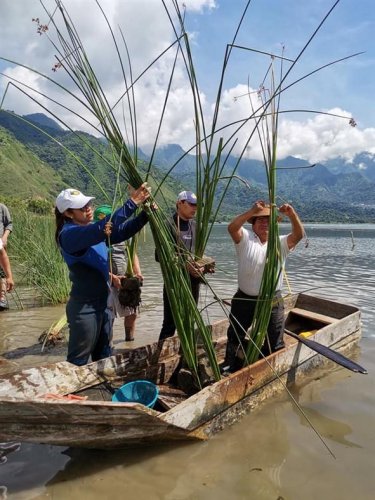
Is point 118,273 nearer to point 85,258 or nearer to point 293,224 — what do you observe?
point 85,258

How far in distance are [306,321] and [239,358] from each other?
2.61 m

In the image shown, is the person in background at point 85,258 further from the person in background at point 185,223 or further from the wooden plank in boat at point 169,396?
the person in background at point 185,223

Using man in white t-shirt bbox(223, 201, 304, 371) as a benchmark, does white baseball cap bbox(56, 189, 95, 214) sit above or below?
above

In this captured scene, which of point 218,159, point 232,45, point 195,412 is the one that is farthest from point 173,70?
point 195,412

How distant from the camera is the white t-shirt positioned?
379cm

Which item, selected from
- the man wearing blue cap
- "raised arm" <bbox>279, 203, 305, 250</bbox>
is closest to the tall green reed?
the man wearing blue cap

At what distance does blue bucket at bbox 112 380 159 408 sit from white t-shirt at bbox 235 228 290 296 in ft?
4.27

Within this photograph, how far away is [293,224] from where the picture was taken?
376cm

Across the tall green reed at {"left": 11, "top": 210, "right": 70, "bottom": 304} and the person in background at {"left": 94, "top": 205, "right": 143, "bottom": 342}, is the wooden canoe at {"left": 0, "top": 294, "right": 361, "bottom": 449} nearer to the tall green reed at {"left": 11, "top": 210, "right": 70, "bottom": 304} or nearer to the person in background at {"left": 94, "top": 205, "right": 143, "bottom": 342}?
the person in background at {"left": 94, "top": 205, "right": 143, "bottom": 342}

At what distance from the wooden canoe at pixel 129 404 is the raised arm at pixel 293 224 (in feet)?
3.61

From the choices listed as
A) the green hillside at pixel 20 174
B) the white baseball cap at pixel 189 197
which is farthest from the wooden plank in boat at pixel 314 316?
the green hillside at pixel 20 174

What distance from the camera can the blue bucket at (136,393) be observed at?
3312mm

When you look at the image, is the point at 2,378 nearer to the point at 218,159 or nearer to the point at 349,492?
the point at 218,159

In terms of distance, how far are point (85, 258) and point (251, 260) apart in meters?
1.57
